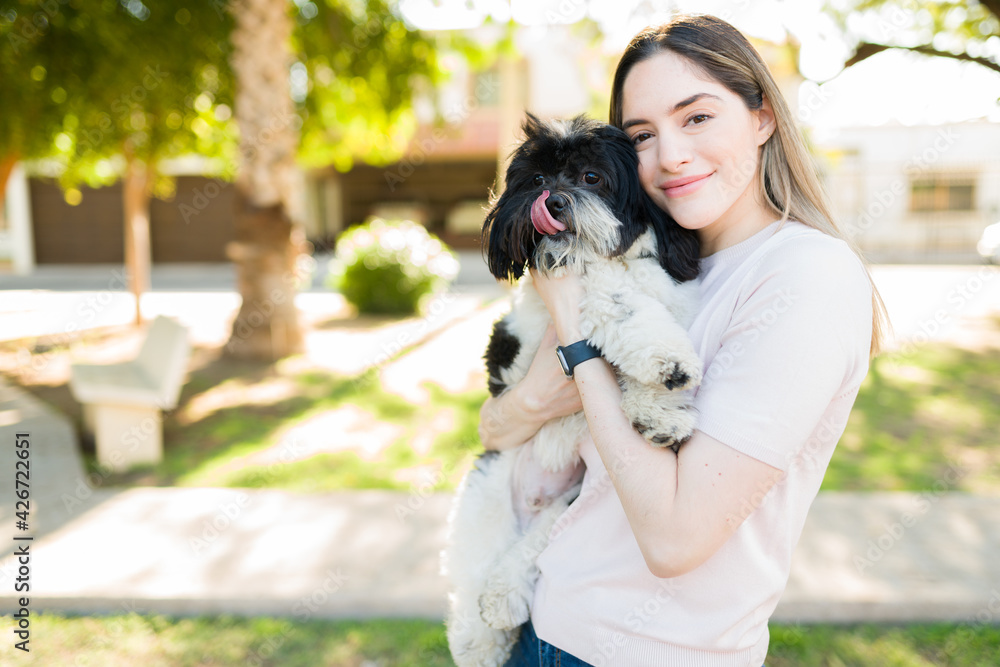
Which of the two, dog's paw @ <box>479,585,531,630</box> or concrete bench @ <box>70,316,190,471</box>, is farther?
concrete bench @ <box>70,316,190,471</box>

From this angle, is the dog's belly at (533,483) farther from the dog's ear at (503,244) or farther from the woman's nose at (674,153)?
the woman's nose at (674,153)

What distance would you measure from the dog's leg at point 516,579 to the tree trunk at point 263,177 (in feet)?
21.8

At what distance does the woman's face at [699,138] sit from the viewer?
60.6 inches

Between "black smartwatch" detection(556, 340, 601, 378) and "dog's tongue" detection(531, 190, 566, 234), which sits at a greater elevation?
"dog's tongue" detection(531, 190, 566, 234)

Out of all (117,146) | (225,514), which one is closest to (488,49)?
(117,146)

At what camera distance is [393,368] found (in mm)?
8289

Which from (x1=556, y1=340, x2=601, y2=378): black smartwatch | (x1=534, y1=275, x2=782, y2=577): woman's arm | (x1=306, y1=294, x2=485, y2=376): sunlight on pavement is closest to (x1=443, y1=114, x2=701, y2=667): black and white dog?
(x1=556, y1=340, x2=601, y2=378): black smartwatch

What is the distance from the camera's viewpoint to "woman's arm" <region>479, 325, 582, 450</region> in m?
1.73

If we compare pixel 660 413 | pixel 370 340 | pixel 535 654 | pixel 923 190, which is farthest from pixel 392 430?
pixel 923 190

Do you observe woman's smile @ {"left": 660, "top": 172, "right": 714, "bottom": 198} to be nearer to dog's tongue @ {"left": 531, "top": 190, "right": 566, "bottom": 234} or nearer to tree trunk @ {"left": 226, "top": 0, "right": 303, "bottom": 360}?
dog's tongue @ {"left": 531, "top": 190, "right": 566, "bottom": 234}

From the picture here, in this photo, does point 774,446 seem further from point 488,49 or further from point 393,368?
point 488,49

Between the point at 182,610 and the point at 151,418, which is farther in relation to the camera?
the point at 151,418

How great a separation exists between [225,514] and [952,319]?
11.9 meters

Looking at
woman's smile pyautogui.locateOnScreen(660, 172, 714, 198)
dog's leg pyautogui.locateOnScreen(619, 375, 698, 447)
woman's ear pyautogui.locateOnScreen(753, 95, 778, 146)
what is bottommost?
dog's leg pyautogui.locateOnScreen(619, 375, 698, 447)
